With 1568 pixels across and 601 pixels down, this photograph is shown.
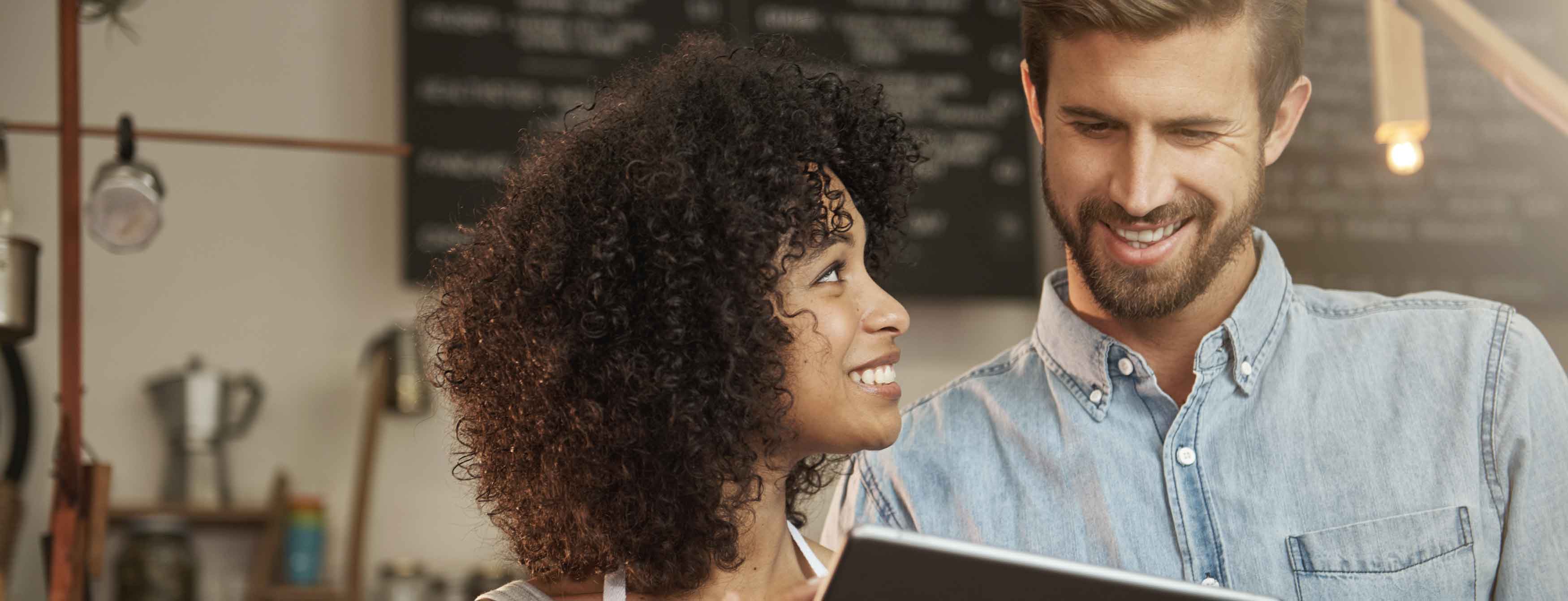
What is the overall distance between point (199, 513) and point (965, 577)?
2520 millimetres

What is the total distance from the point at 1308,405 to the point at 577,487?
0.74 metres

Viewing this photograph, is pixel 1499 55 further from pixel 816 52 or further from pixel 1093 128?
pixel 816 52

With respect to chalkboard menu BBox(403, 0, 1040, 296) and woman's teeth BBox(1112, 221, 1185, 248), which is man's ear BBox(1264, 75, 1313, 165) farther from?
chalkboard menu BBox(403, 0, 1040, 296)

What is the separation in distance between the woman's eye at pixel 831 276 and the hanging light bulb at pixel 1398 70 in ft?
1.82

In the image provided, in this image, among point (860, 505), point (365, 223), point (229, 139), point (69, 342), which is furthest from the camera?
point (365, 223)

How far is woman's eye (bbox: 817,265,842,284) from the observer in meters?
1.28

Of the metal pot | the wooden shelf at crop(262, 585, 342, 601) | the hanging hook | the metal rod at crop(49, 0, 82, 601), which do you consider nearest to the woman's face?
the metal rod at crop(49, 0, 82, 601)

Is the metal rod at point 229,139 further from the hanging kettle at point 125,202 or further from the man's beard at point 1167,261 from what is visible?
the man's beard at point 1167,261

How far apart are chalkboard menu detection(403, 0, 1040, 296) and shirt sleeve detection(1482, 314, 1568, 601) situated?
174 centimetres

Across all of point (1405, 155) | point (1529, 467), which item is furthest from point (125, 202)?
point (1529, 467)

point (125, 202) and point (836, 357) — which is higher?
point (125, 202)

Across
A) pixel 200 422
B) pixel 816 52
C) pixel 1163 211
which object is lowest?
pixel 200 422

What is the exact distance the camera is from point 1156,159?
143 centimetres

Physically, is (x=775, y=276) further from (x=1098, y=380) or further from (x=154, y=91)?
(x=154, y=91)
